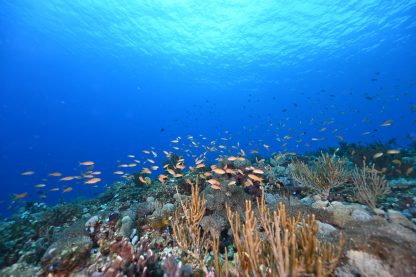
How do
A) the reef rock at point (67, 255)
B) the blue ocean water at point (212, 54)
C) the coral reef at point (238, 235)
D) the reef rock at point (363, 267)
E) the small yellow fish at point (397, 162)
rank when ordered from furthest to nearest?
1. the blue ocean water at point (212, 54)
2. the small yellow fish at point (397, 162)
3. the reef rock at point (67, 255)
4. the reef rock at point (363, 267)
5. the coral reef at point (238, 235)

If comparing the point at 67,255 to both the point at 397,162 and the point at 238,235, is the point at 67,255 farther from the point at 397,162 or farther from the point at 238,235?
the point at 397,162

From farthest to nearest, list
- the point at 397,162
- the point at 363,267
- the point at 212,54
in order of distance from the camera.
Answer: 1. the point at 212,54
2. the point at 397,162
3. the point at 363,267

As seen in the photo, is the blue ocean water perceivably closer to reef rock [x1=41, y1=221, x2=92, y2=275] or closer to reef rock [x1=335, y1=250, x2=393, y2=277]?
reef rock [x1=41, y1=221, x2=92, y2=275]

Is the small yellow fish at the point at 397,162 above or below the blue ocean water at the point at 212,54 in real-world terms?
below

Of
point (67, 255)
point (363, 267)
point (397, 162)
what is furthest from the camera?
point (397, 162)

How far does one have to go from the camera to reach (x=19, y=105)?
112m

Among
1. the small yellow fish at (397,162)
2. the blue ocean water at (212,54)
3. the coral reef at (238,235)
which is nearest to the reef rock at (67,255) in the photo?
the coral reef at (238,235)

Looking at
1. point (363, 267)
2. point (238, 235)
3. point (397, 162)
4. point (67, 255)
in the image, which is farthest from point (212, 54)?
point (363, 267)

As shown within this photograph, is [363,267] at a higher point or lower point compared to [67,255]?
lower

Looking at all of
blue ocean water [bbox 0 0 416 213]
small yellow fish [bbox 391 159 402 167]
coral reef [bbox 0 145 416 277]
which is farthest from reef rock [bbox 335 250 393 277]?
blue ocean water [bbox 0 0 416 213]

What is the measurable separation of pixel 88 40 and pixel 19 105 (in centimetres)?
10095

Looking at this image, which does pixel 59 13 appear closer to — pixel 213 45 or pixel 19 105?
pixel 213 45

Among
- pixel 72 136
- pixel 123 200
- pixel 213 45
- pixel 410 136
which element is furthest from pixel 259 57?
pixel 72 136

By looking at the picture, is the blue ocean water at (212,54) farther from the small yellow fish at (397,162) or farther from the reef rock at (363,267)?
the reef rock at (363,267)
